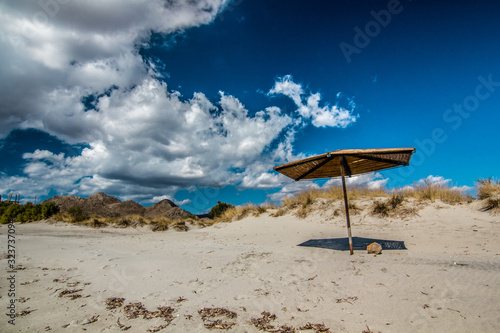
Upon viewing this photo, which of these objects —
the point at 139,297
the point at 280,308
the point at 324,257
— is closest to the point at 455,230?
the point at 324,257

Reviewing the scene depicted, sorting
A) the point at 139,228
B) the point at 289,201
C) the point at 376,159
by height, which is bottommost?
the point at 139,228

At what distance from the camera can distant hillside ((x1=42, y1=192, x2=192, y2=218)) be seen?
26469 millimetres

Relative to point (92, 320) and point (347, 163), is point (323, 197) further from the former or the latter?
point (92, 320)

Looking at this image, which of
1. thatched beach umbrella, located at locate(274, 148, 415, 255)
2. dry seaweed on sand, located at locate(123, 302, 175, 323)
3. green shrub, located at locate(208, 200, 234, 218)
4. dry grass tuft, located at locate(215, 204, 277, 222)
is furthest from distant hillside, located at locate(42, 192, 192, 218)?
dry seaweed on sand, located at locate(123, 302, 175, 323)

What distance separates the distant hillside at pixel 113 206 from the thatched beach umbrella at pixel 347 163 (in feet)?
67.0


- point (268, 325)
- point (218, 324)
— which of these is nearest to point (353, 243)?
point (268, 325)

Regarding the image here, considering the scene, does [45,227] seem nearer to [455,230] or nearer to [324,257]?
[324,257]

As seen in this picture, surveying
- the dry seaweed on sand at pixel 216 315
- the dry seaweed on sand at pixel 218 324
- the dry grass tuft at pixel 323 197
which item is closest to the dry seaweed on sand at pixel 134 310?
the dry seaweed on sand at pixel 216 315

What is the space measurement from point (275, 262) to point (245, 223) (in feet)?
28.4

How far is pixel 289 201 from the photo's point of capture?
14992 mm

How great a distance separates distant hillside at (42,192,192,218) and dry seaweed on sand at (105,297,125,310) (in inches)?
879

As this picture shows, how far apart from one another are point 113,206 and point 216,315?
3178cm

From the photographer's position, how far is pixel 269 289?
4027 millimetres

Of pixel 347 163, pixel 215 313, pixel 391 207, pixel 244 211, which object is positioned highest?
pixel 347 163
